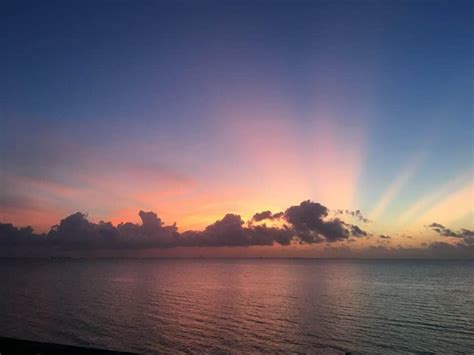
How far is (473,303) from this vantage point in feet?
259

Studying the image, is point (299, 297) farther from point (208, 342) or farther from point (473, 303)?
point (208, 342)

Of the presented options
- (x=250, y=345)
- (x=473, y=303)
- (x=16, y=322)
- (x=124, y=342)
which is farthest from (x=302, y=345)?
(x=473, y=303)

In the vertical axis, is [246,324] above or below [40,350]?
below

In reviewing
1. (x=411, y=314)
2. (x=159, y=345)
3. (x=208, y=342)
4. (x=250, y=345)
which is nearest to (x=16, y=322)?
→ (x=159, y=345)

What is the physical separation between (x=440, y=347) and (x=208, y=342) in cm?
2536

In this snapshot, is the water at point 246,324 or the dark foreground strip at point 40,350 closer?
the dark foreground strip at point 40,350

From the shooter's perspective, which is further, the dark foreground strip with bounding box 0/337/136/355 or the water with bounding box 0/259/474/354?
the water with bounding box 0/259/474/354

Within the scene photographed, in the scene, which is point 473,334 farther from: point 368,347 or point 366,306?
point 366,306

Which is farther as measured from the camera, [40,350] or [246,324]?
[246,324]

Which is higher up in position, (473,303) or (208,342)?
(473,303)

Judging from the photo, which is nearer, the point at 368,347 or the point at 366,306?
the point at 368,347

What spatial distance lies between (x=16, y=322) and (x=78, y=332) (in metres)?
13.2

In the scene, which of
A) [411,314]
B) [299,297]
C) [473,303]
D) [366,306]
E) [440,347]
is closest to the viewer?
[440,347]

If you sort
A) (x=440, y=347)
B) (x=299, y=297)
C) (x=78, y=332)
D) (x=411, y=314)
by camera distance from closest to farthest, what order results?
(x=440, y=347)
(x=78, y=332)
(x=411, y=314)
(x=299, y=297)
